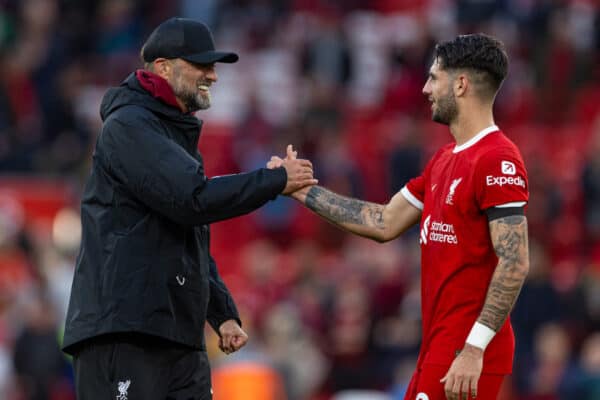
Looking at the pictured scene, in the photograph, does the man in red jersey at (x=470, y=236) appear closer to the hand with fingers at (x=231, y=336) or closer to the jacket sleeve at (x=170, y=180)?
the jacket sleeve at (x=170, y=180)

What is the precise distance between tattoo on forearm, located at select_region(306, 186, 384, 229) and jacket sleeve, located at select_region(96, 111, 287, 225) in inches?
29.5

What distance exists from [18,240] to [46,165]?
7.00ft

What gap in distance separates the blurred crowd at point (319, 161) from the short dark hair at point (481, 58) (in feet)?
17.3

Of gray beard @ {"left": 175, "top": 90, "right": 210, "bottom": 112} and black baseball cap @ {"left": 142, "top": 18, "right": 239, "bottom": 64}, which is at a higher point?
black baseball cap @ {"left": 142, "top": 18, "right": 239, "bottom": 64}

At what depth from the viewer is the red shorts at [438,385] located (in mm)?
6336

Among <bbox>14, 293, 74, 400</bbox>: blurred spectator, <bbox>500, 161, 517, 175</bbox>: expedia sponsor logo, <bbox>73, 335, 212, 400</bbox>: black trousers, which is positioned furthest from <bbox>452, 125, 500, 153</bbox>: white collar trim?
<bbox>14, 293, 74, 400</bbox>: blurred spectator

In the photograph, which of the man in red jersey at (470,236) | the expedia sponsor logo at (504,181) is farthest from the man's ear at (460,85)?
the expedia sponsor logo at (504,181)

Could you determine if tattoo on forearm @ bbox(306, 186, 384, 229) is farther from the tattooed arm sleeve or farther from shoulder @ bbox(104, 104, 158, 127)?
shoulder @ bbox(104, 104, 158, 127)

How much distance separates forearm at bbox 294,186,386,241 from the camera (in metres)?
7.15

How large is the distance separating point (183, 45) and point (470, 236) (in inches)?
61.7

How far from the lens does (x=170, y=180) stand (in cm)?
630

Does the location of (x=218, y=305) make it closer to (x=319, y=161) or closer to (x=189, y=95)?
(x=189, y=95)

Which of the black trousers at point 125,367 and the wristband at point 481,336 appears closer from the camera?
the wristband at point 481,336

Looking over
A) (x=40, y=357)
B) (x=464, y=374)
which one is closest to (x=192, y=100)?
(x=464, y=374)
